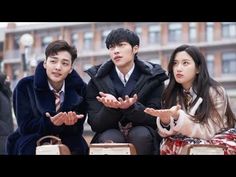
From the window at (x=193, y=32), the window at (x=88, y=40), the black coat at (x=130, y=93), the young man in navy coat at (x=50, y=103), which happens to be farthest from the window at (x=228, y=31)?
the young man in navy coat at (x=50, y=103)

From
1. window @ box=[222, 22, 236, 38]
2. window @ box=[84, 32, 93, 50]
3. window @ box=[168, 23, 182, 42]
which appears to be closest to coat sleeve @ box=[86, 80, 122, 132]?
window @ box=[222, 22, 236, 38]

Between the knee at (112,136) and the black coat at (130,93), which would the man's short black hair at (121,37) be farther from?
the knee at (112,136)

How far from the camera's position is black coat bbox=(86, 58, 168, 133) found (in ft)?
6.23

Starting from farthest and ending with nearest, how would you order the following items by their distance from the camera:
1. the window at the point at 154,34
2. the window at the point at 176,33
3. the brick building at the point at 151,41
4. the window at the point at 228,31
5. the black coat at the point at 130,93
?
1. the window at the point at 154,34
2. the window at the point at 176,33
3. the brick building at the point at 151,41
4. the window at the point at 228,31
5. the black coat at the point at 130,93

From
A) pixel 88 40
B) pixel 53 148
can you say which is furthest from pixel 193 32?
pixel 53 148

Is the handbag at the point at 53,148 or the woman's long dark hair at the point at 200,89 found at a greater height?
the woman's long dark hair at the point at 200,89

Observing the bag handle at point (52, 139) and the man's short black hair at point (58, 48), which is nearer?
the bag handle at point (52, 139)

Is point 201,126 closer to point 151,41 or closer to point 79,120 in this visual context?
point 79,120

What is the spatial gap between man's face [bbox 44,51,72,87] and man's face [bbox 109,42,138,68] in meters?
0.19

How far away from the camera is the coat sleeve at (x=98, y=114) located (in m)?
1.88

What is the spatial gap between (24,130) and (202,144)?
0.74 metres

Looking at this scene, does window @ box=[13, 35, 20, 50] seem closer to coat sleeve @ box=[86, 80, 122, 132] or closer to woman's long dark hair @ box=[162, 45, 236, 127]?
coat sleeve @ box=[86, 80, 122, 132]

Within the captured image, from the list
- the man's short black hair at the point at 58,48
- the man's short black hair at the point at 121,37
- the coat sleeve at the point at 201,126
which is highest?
the man's short black hair at the point at 121,37
